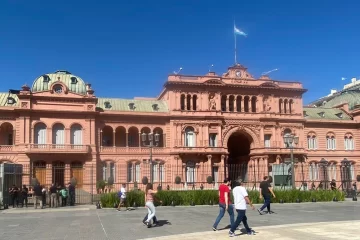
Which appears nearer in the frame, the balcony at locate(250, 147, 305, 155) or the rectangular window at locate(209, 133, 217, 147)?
the rectangular window at locate(209, 133, 217, 147)

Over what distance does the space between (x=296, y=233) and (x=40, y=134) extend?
37.5 m

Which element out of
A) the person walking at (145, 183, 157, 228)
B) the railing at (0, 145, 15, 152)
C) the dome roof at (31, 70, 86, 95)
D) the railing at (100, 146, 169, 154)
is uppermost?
the dome roof at (31, 70, 86, 95)

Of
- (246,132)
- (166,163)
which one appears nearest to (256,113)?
(246,132)

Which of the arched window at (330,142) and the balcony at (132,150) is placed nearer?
the balcony at (132,150)

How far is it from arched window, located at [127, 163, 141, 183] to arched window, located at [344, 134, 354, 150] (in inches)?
1200

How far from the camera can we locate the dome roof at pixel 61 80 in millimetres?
47188

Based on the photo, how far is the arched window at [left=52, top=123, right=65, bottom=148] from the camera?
4563cm

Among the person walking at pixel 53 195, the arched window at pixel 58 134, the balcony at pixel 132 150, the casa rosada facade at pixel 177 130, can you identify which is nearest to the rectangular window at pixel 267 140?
the casa rosada facade at pixel 177 130

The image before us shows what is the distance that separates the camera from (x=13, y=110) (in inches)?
1735

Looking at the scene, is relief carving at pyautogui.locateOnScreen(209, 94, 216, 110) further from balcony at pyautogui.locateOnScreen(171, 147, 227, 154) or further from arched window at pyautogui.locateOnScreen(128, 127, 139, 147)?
arched window at pyautogui.locateOnScreen(128, 127, 139, 147)

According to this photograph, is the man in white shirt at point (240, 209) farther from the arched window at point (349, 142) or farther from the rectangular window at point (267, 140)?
the arched window at point (349, 142)

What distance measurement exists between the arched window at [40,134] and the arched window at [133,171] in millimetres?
10321

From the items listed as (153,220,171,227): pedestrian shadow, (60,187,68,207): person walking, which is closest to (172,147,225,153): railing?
(60,187,68,207): person walking

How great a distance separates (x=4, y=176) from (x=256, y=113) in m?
34.4
